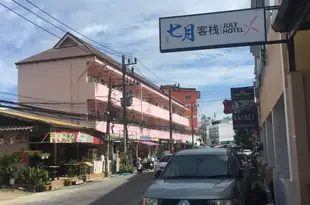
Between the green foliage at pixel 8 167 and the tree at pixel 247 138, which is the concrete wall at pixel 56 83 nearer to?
the green foliage at pixel 8 167

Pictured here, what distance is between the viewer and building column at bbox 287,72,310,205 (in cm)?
814

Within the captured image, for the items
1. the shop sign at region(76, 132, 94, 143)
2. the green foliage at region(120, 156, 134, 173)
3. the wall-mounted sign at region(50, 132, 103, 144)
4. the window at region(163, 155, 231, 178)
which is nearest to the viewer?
the window at region(163, 155, 231, 178)

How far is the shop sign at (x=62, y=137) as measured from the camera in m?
22.0

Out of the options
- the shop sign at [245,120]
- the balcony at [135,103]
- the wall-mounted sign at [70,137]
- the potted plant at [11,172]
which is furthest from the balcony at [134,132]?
the potted plant at [11,172]

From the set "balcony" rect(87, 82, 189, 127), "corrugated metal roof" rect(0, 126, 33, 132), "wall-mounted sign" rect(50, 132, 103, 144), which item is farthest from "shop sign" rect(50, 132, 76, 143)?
"balcony" rect(87, 82, 189, 127)

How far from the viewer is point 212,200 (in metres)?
6.62

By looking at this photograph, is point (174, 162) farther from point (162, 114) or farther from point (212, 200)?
point (162, 114)

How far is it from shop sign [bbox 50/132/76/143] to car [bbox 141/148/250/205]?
14.3 metres

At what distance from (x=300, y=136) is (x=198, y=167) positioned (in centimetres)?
215

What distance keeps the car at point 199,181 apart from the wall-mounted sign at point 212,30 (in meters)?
2.33

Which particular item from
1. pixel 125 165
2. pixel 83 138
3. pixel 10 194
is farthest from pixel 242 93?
pixel 10 194

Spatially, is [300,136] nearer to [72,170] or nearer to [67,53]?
[72,170]

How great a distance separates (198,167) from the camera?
8156mm

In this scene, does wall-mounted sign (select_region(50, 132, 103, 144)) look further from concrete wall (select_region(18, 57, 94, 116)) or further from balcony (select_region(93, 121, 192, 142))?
concrete wall (select_region(18, 57, 94, 116))
